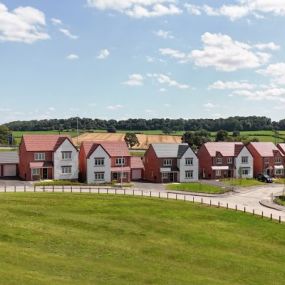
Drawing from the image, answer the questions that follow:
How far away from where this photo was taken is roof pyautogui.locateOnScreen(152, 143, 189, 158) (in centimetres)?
9119

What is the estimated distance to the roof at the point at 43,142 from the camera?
268 ft

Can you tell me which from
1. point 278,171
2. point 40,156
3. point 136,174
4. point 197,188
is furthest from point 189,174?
point 40,156

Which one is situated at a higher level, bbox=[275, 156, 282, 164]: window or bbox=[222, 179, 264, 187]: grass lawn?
bbox=[275, 156, 282, 164]: window

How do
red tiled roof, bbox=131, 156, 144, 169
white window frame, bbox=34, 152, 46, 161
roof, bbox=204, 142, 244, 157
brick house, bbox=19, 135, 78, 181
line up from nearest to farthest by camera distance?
brick house, bbox=19, 135, 78, 181, white window frame, bbox=34, 152, 46, 161, red tiled roof, bbox=131, 156, 144, 169, roof, bbox=204, 142, 244, 157

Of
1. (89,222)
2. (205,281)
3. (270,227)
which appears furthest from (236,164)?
(205,281)

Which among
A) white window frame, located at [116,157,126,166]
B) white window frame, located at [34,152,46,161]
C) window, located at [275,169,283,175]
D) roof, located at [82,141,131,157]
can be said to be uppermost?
roof, located at [82,141,131,157]

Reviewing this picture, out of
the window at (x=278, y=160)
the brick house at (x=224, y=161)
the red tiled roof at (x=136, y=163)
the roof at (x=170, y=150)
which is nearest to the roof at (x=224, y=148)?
the brick house at (x=224, y=161)

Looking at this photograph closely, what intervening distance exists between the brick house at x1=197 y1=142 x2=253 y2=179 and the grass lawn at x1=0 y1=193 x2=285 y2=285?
38600 mm

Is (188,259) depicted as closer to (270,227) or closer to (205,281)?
(205,281)

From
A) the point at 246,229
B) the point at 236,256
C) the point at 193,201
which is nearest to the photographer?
the point at 236,256

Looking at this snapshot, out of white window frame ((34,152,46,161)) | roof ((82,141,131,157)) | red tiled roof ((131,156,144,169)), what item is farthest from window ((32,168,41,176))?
red tiled roof ((131,156,144,169))

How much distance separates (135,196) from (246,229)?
1875 cm

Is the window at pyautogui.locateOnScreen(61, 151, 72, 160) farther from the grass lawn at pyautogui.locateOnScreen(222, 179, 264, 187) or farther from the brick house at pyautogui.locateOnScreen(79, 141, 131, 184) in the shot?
the grass lawn at pyautogui.locateOnScreen(222, 179, 264, 187)

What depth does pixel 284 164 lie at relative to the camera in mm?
108500
